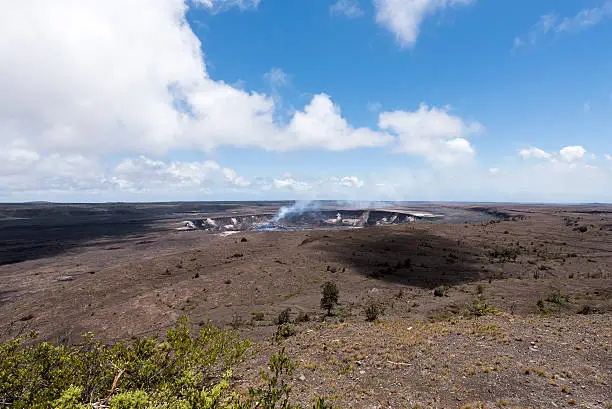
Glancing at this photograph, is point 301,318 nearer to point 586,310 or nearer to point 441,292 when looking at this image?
point 441,292

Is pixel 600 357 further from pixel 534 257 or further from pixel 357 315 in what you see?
pixel 534 257

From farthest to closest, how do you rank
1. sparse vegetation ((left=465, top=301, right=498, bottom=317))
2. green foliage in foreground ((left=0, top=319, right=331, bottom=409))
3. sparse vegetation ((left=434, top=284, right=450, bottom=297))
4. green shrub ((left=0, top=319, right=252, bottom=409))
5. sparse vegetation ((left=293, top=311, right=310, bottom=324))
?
sparse vegetation ((left=434, top=284, right=450, bottom=297)) → sparse vegetation ((left=293, top=311, right=310, bottom=324)) → sparse vegetation ((left=465, top=301, right=498, bottom=317)) → green shrub ((left=0, top=319, right=252, bottom=409)) → green foliage in foreground ((left=0, top=319, right=331, bottom=409))

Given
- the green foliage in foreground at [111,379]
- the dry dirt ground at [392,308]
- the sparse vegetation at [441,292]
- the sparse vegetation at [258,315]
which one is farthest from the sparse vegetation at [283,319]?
the sparse vegetation at [441,292]

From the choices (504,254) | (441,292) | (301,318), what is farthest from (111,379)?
(504,254)

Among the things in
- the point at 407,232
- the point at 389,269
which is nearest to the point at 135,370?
the point at 389,269

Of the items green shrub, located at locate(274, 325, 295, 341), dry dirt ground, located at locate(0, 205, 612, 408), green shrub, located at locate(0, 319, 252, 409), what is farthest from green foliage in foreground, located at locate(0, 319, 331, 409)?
green shrub, located at locate(274, 325, 295, 341)

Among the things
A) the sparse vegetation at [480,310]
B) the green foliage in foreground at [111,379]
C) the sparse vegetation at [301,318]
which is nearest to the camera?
the green foliage in foreground at [111,379]

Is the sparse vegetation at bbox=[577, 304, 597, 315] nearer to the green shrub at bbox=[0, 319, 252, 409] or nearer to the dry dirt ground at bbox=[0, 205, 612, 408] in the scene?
the dry dirt ground at bbox=[0, 205, 612, 408]

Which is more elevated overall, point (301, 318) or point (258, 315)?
point (301, 318)

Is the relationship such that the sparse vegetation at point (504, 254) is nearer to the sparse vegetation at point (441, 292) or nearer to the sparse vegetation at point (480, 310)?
the sparse vegetation at point (441, 292)
